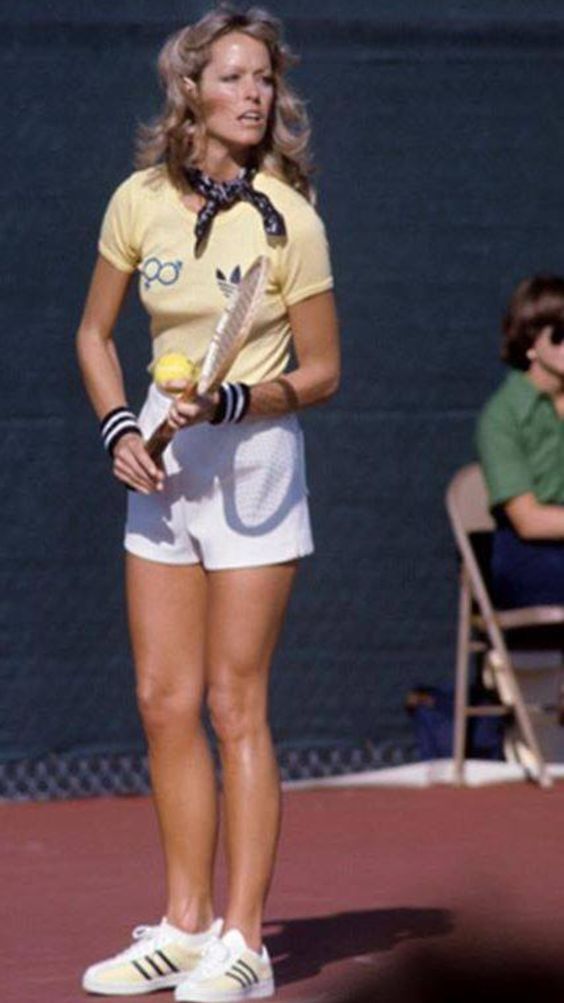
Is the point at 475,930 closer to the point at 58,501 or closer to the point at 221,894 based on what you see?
the point at 221,894

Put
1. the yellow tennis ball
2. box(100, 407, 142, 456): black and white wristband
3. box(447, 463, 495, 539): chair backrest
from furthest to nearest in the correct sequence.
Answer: box(447, 463, 495, 539): chair backrest → box(100, 407, 142, 456): black and white wristband → the yellow tennis ball

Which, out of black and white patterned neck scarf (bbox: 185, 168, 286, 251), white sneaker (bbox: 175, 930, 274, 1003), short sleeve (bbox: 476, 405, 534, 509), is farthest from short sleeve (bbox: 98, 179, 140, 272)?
short sleeve (bbox: 476, 405, 534, 509)

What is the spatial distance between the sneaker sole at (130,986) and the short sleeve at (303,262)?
121 cm

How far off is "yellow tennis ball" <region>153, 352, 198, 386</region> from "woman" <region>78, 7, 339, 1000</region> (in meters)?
0.10

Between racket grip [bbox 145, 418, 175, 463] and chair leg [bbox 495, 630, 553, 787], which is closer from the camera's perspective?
racket grip [bbox 145, 418, 175, 463]

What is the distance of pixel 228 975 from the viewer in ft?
12.3

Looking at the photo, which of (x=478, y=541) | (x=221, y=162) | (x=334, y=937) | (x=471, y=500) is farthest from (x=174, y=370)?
(x=478, y=541)

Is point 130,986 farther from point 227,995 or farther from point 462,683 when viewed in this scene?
point 462,683

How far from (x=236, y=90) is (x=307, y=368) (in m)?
0.48

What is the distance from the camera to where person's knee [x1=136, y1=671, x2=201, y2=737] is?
12.7 feet

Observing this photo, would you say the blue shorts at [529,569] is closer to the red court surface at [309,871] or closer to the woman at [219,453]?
the red court surface at [309,871]

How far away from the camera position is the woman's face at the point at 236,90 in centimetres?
372

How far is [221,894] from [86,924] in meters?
0.42

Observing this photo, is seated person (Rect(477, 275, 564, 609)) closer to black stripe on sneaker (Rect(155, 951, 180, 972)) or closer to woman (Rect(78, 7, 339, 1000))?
woman (Rect(78, 7, 339, 1000))
